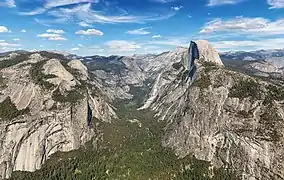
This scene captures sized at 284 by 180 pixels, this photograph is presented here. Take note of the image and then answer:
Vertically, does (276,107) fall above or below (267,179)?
above

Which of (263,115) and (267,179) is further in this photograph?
(263,115)

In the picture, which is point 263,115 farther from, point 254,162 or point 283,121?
point 254,162

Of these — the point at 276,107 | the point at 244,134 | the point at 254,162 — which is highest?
the point at 276,107

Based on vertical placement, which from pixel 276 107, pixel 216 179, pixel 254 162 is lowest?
pixel 216 179

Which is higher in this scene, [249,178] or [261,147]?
[261,147]

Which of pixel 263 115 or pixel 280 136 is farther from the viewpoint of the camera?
pixel 263 115

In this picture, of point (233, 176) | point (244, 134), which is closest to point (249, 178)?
point (233, 176)

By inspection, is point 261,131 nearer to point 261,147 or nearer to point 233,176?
point 261,147

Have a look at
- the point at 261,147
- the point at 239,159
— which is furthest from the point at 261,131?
the point at 239,159
